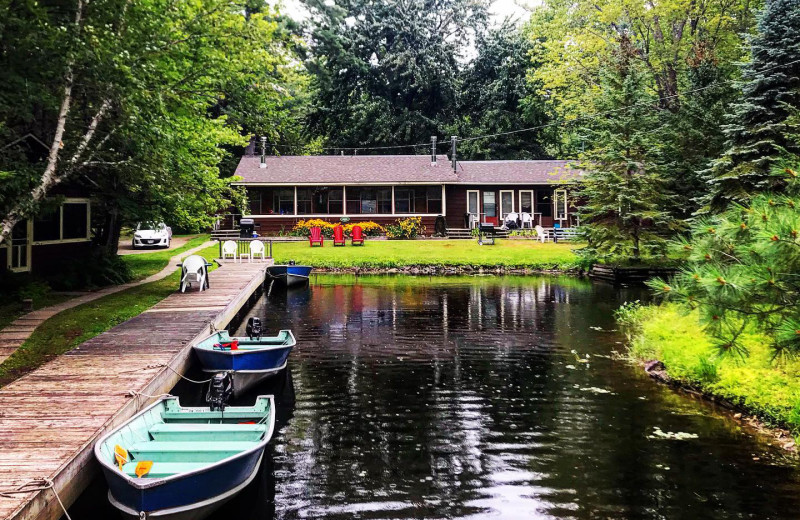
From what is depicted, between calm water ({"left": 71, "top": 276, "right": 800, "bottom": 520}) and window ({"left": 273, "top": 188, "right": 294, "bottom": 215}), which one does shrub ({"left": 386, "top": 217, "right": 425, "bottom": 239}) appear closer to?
window ({"left": 273, "top": 188, "right": 294, "bottom": 215})

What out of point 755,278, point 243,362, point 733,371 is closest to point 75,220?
point 243,362

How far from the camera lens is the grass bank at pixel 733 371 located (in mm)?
8914

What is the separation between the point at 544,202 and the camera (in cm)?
4144

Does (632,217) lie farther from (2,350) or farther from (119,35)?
(2,350)

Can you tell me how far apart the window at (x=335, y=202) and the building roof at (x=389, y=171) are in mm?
1003

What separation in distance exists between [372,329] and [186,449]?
938cm

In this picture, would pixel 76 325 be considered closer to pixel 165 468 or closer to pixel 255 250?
pixel 165 468

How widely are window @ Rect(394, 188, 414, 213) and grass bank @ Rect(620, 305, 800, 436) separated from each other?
89.5ft

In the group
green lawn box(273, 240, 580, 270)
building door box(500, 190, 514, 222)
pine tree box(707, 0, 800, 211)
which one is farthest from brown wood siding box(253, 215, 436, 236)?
pine tree box(707, 0, 800, 211)

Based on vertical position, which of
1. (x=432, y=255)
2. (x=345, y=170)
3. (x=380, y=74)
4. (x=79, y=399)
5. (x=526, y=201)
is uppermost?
(x=380, y=74)

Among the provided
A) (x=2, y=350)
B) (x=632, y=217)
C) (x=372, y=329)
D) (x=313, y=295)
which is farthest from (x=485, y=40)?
(x=2, y=350)

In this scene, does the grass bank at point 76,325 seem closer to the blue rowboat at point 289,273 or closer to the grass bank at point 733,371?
the blue rowboat at point 289,273

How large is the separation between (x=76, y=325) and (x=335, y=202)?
90.9 ft

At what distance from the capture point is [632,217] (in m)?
26.2
